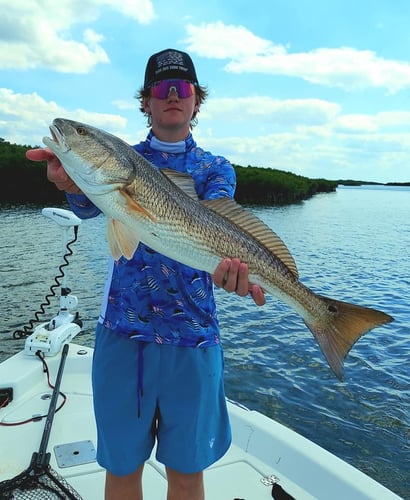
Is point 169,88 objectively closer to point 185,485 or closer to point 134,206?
point 134,206

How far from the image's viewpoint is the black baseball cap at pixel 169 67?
9.57ft

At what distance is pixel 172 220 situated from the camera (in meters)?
2.68

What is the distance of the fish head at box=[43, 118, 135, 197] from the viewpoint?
8.63ft

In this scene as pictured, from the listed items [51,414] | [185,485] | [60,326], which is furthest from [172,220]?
[60,326]

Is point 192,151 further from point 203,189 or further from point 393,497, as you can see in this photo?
point 393,497

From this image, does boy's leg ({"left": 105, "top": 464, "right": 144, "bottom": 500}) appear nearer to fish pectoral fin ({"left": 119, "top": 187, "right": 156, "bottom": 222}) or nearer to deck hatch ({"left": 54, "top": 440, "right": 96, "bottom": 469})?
deck hatch ({"left": 54, "top": 440, "right": 96, "bottom": 469})

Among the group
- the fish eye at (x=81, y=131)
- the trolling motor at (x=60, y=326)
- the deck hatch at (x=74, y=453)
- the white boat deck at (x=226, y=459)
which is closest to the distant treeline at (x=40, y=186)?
the trolling motor at (x=60, y=326)

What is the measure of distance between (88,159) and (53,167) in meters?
0.22

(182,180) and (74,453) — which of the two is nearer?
(182,180)

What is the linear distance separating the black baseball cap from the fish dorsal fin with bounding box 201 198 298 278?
807 millimetres

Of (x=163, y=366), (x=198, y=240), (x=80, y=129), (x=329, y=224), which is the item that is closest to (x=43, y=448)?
(x=163, y=366)

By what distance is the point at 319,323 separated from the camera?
291cm

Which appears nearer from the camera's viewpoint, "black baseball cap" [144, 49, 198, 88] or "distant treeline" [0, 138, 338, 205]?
"black baseball cap" [144, 49, 198, 88]

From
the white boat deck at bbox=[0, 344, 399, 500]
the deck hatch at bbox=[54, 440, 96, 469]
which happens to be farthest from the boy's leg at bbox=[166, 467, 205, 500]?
the deck hatch at bbox=[54, 440, 96, 469]
